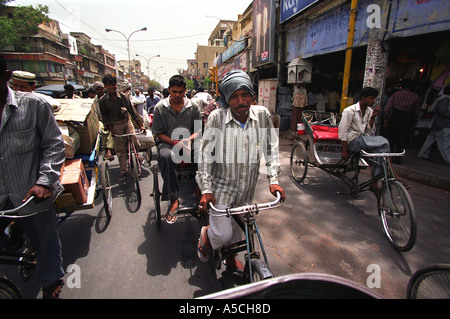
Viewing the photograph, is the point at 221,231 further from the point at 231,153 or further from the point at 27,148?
the point at 27,148

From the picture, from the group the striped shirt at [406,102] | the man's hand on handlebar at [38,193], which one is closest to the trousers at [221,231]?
the man's hand on handlebar at [38,193]

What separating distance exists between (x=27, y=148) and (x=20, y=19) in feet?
145

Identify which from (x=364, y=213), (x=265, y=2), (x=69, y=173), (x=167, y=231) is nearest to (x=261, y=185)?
(x=364, y=213)

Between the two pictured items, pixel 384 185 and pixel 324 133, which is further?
pixel 324 133

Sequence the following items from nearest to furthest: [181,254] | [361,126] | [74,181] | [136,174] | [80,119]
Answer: [74,181] → [181,254] → [80,119] → [361,126] → [136,174]

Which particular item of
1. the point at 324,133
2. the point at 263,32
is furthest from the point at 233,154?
the point at 263,32

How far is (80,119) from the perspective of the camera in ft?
10.2

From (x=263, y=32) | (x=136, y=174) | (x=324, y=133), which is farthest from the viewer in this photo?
(x=263, y=32)

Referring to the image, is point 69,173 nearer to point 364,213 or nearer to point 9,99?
point 9,99

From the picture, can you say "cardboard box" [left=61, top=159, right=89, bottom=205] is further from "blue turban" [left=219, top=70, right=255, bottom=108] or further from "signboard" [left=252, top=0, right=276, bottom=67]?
"signboard" [left=252, top=0, right=276, bottom=67]

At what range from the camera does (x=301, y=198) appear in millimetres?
4535

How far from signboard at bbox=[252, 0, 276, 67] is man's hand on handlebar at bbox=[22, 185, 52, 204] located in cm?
1181

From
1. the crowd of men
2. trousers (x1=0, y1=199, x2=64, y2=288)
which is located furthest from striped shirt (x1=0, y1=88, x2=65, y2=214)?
trousers (x1=0, y1=199, x2=64, y2=288)

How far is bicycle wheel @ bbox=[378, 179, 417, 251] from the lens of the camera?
9.42 feet
